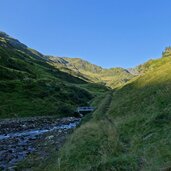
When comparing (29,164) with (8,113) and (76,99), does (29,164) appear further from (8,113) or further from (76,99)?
(76,99)

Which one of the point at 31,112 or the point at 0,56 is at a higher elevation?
the point at 0,56

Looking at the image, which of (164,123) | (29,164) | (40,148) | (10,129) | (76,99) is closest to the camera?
(164,123)

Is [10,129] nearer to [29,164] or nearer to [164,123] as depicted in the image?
[29,164]

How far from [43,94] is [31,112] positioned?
876 inches

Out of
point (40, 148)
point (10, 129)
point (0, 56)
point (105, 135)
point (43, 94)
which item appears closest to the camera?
point (105, 135)

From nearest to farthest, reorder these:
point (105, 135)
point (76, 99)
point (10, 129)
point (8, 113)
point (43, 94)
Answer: point (105, 135) → point (10, 129) → point (8, 113) → point (43, 94) → point (76, 99)

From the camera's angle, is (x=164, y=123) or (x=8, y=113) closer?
(x=164, y=123)

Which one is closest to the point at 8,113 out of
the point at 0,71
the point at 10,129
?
the point at 10,129

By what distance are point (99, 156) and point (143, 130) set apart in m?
5.12

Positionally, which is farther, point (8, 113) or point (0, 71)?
point (0, 71)

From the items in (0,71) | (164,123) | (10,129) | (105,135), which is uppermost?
(0,71)

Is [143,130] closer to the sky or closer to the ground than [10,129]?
closer to the sky

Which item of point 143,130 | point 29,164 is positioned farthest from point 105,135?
point 29,164

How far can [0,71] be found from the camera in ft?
415
